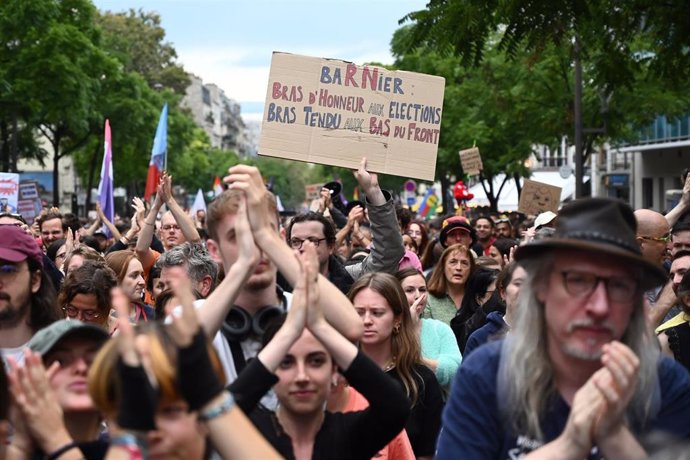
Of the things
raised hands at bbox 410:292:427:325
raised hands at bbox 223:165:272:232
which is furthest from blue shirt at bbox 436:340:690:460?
raised hands at bbox 410:292:427:325

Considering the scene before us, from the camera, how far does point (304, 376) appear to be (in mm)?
3789

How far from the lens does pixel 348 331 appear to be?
388 centimetres

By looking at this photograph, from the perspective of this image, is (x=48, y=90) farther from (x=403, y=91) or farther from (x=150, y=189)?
(x=403, y=91)

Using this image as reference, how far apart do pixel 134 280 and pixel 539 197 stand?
10.8 meters

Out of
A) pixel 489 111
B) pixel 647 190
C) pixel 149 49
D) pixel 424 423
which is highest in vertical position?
pixel 149 49

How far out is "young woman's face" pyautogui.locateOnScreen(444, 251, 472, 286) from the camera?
9453 mm

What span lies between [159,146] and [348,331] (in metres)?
15.8

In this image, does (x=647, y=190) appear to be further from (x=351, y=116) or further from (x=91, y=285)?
(x=91, y=285)

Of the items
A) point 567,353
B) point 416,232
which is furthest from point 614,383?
point 416,232

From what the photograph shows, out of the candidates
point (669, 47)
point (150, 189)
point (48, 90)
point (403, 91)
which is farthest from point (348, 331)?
point (48, 90)

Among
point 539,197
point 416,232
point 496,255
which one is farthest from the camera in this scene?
point 539,197

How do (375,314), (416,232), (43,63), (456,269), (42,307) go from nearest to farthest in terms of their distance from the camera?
(42,307) → (375,314) → (456,269) → (416,232) → (43,63)

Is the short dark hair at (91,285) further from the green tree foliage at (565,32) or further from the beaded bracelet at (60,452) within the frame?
the green tree foliage at (565,32)

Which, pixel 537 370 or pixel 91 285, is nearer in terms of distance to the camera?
pixel 537 370
